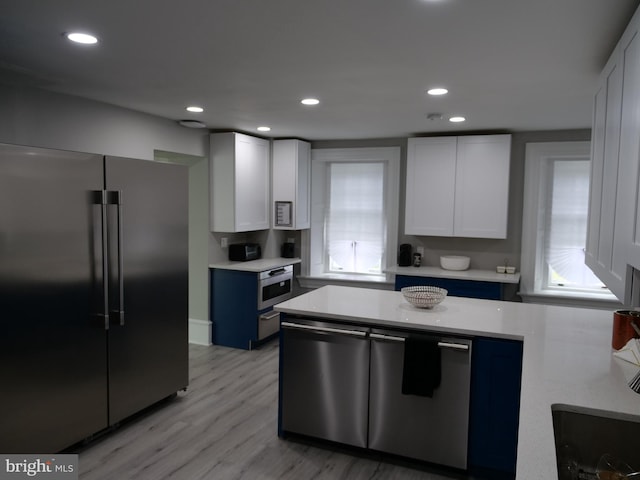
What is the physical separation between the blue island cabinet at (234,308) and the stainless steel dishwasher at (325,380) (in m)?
1.90

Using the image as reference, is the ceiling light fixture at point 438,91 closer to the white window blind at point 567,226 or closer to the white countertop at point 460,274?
the white countertop at point 460,274

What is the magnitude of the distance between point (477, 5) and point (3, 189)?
7.67ft

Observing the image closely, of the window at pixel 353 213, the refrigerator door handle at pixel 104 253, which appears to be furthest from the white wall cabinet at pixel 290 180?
the refrigerator door handle at pixel 104 253

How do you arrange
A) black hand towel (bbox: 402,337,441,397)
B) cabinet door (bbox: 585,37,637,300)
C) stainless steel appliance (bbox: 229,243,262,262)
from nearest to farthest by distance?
cabinet door (bbox: 585,37,637,300) → black hand towel (bbox: 402,337,441,397) → stainless steel appliance (bbox: 229,243,262,262)

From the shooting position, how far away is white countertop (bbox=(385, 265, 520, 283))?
472 centimetres

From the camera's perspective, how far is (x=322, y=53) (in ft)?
7.82

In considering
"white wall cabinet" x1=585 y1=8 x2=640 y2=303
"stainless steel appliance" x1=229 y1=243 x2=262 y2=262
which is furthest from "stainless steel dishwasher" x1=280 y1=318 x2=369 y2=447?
"stainless steel appliance" x1=229 y1=243 x2=262 y2=262

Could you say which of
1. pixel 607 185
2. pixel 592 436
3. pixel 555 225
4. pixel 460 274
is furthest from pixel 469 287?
pixel 592 436

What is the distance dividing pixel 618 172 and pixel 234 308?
3.93m

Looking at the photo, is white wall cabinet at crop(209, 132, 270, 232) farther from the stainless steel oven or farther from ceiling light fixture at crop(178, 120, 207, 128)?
the stainless steel oven

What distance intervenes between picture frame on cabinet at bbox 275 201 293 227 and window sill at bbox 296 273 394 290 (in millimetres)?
773

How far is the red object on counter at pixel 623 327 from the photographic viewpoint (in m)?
2.09

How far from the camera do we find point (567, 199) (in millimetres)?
4926

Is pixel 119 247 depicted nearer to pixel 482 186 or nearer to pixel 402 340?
pixel 402 340
